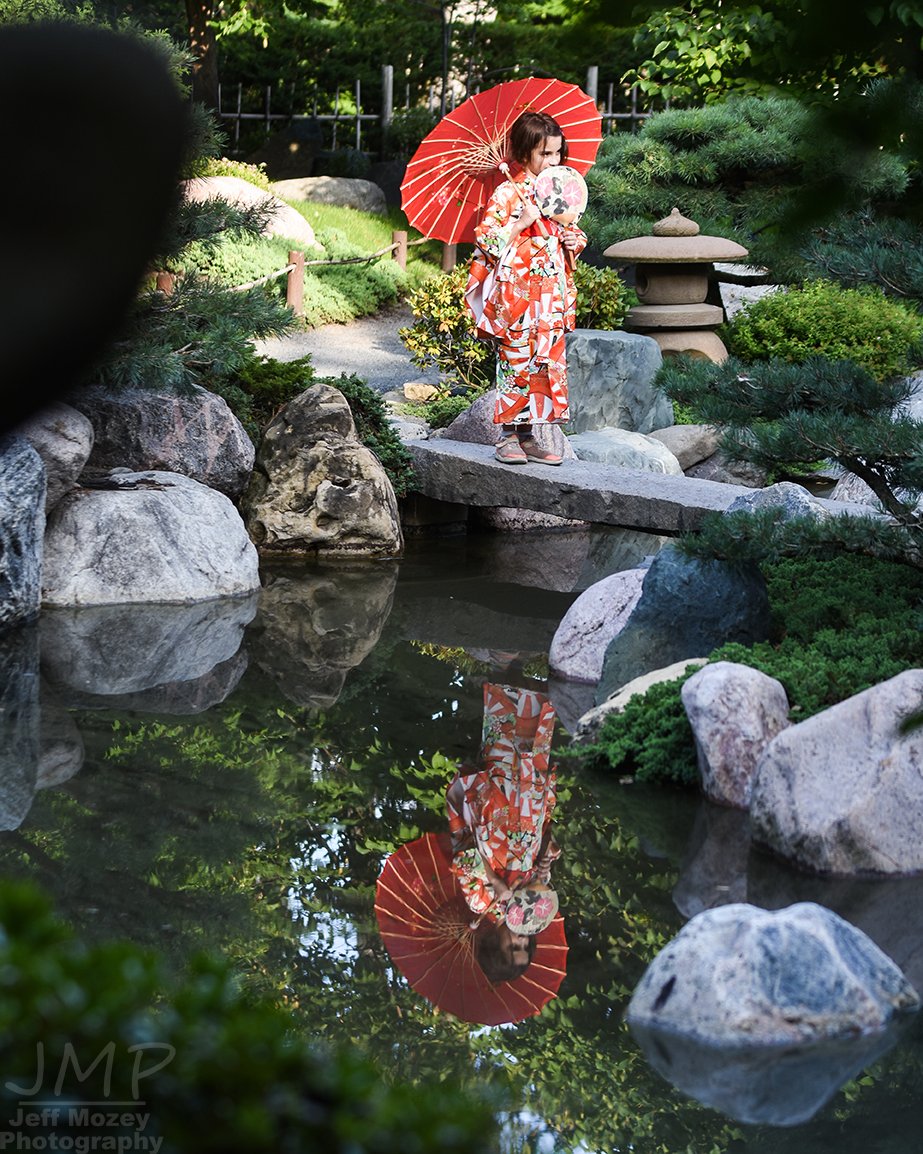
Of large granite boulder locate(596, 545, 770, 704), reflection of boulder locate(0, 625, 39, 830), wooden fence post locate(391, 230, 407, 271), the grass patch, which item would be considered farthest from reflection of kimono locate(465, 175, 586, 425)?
wooden fence post locate(391, 230, 407, 271)

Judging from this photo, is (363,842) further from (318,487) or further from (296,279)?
(296,279)

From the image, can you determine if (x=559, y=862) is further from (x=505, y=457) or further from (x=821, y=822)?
(x=505, y=457)

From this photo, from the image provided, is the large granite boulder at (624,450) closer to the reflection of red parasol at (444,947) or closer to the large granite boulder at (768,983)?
the reflection of red parasol at (444,947)

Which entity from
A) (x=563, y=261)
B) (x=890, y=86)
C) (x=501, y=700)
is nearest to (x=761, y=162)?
(x=563, y=261)

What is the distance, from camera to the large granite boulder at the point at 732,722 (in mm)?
4855

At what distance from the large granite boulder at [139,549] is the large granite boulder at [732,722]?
3422 mm

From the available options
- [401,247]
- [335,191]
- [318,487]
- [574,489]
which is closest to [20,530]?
[318,487]

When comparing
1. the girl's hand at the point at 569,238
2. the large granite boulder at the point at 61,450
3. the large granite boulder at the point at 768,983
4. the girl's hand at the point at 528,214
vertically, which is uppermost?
the girl's hand at the point at 528,214

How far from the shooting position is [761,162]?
1488cm

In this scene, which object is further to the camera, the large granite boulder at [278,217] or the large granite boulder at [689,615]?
the large granite boulder at [278,217]

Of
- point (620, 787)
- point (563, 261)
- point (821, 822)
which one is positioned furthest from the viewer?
point (563, 261)

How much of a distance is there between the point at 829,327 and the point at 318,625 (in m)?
6.99

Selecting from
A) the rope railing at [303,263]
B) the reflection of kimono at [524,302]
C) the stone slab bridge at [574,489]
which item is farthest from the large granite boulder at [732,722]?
the rope railing at [303,263]

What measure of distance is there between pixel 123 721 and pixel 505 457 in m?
3.97
